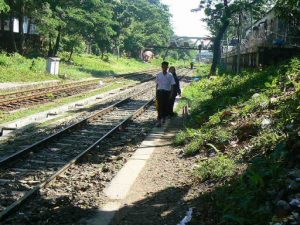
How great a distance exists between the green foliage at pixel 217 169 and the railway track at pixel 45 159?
258cm

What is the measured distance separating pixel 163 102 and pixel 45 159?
4.94 metres

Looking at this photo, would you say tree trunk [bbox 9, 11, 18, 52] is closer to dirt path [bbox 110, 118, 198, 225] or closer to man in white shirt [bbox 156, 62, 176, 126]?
man in white shirt [bbox 156, 62, 176, 126]

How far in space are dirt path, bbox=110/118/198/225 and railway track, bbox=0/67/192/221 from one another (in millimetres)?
1466

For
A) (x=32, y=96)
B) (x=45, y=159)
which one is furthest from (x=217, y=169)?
(x=32, y=96)

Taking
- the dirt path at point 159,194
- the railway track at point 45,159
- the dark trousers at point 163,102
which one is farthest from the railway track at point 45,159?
the dirt path at point 159,194

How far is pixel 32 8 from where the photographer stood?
36.7m

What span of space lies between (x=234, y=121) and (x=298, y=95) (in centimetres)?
178

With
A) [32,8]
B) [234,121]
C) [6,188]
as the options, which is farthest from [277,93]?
[32,8]

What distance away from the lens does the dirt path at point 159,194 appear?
5.93m

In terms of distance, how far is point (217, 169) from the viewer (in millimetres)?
7055

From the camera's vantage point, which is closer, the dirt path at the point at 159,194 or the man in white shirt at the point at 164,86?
the dirt path at the point at 159,194

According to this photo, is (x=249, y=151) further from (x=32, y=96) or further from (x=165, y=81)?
(x=32, y=96)

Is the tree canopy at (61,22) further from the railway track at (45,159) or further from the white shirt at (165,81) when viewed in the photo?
the white shirt at (165,81)

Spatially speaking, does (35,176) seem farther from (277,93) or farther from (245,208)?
(277,93)
